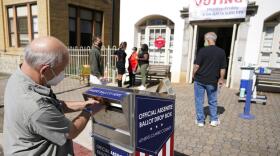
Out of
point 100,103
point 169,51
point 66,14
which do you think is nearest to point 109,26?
point 66,14

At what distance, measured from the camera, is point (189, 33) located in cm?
880

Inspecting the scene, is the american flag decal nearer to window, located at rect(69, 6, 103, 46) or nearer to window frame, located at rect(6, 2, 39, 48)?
window, located at rect(69, 6, 103, 46)

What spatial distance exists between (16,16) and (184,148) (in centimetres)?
1411

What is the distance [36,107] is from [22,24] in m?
14.6

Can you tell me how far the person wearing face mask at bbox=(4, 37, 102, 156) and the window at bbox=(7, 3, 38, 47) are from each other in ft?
43.0

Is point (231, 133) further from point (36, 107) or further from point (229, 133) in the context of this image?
point (36, 107)

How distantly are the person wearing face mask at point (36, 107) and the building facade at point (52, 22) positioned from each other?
11743 mm

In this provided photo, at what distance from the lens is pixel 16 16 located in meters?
14.0

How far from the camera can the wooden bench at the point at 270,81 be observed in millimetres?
7711

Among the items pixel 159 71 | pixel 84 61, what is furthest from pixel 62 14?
pixel 159 71

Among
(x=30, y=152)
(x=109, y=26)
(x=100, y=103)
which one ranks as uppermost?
(x=109, y=26)

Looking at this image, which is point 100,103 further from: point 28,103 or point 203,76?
point 203,76

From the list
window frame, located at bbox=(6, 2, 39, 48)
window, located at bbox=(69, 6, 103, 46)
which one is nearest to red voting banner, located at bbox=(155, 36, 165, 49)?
window, located at bbox=(69, 6, 103, 46)

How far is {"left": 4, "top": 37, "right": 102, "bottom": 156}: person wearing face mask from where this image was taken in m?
1.46
